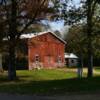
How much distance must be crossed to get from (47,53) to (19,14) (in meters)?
34.1

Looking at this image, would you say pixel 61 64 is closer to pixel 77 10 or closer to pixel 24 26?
pixel 24 26

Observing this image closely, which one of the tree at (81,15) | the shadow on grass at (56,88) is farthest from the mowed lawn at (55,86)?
the tree at (81,15)

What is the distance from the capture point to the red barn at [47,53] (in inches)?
2849

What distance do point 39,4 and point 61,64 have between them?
38.3 meters

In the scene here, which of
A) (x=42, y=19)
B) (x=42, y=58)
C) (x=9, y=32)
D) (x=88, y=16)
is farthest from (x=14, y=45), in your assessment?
(x=42, y=58)

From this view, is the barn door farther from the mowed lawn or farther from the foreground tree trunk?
the mowed lawn

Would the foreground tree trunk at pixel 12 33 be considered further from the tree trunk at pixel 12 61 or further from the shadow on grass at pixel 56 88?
the shadow on grass at pixel 56 88

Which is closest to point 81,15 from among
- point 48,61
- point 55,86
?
point 55,86

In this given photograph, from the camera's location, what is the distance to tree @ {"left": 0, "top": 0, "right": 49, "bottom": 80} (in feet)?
137

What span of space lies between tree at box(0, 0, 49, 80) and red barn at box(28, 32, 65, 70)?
28143 mm

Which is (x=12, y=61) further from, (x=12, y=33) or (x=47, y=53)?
(x=47, y=53)

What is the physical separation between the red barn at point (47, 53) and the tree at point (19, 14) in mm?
28143

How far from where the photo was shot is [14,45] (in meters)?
42.1

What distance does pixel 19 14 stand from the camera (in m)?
42.7
